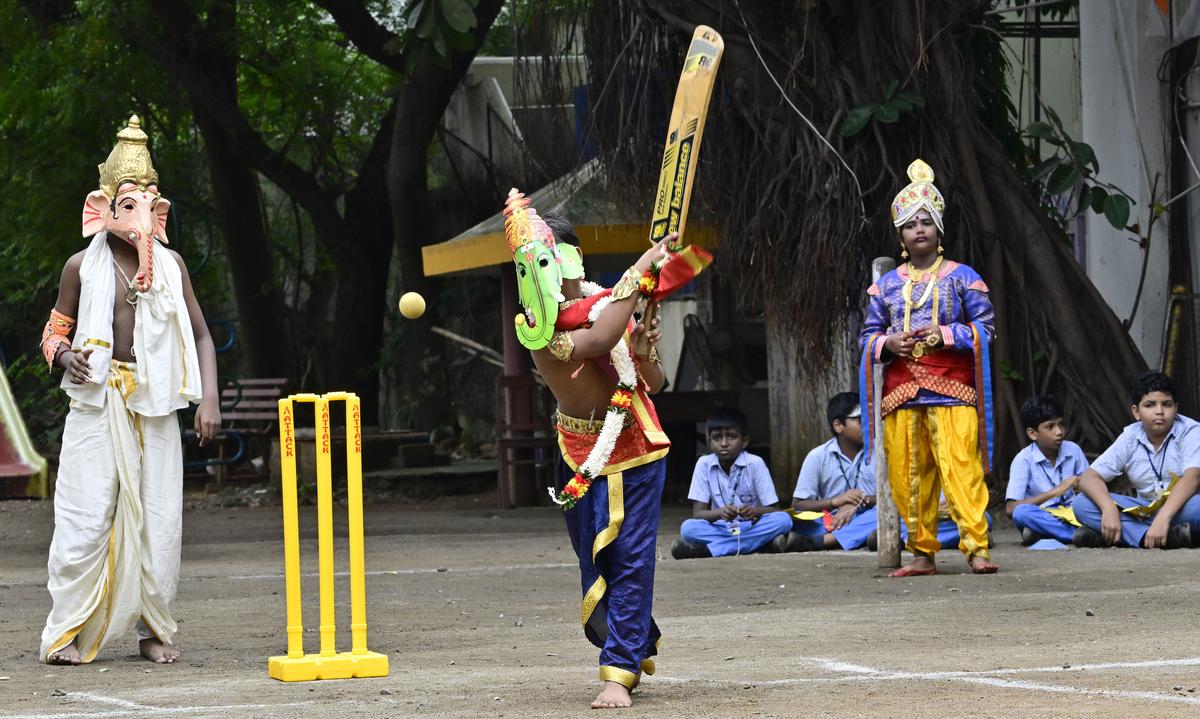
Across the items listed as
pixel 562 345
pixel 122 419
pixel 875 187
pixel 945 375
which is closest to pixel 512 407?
pixel 875 187

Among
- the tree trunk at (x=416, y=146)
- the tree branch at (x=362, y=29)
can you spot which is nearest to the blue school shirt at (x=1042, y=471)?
the tree trunk at (x=416, y=146)

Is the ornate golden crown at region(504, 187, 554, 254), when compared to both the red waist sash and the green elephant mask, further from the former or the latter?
the red waist sash

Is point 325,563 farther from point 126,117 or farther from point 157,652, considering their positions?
point 126,117

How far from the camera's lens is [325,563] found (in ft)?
21.2

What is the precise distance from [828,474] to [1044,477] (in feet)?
4.47

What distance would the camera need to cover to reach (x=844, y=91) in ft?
41.4

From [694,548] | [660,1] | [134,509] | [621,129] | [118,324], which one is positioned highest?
[660,1]

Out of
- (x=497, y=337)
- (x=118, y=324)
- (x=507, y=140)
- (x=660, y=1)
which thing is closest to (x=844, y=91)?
(x=660, y=1)

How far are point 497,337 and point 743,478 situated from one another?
13.5m

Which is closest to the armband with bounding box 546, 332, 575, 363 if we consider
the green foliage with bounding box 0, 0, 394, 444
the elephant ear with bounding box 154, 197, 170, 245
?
the elephant ear with bounding box 154, 197, 170, 245

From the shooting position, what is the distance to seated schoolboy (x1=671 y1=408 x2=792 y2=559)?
36.4 feet

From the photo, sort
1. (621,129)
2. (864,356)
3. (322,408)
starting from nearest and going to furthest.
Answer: (322,408) → (864,356) → (621,129)

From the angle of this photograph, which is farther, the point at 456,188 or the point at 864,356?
the point at 456,188

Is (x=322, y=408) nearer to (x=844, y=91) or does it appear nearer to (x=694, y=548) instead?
(x=694, y=548)
